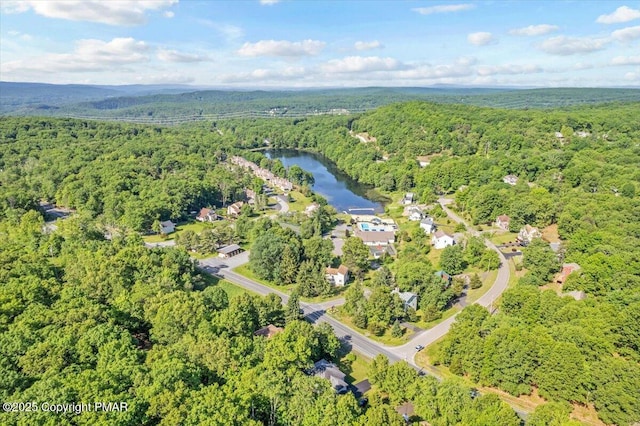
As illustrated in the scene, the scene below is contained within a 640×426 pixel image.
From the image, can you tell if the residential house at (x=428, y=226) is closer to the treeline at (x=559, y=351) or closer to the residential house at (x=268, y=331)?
the treeline at (x=559, y=351)

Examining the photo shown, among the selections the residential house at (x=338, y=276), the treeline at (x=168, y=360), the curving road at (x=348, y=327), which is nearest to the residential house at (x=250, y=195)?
the curving road at (x=348, y=327)

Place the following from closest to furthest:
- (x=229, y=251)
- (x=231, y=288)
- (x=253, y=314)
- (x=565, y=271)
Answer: (x=253, y=314) < (x=565, y=271) < (x=231, y=288) < (x=229, y=251)

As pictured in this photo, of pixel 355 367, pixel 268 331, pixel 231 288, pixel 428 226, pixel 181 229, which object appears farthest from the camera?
pixel 181 229

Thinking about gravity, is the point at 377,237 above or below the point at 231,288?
above

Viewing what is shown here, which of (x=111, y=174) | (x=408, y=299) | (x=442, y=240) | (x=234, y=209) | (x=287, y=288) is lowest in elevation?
(x=287, y=288)

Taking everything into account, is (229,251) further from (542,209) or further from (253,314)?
(542,209)

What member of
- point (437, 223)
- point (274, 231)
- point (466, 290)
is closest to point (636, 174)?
point (437, 223)

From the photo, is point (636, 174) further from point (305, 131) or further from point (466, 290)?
point (305, 131)

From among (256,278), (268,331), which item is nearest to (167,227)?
(256,278)
